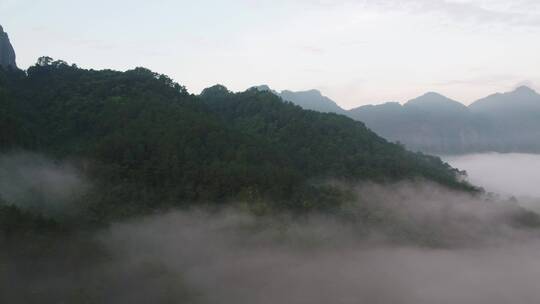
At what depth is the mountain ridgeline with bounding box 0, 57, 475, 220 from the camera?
93.1ft

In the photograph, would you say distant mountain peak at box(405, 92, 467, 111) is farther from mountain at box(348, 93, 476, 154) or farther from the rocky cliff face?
the rocky cliff face

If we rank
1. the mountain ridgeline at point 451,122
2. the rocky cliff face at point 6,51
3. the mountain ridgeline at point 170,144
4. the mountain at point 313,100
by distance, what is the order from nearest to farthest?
the mountain ridgeline at point 170,144 < the rocky cliff face at point 6,51 < the mountain at point 313,100 < the mountain ridgeline at point 451,122

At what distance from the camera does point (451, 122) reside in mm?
154875

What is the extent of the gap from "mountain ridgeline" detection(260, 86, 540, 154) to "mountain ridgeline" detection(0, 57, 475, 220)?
8884cm

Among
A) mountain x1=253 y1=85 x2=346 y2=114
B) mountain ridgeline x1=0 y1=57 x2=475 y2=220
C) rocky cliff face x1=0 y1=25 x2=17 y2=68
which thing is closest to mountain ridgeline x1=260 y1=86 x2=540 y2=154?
mountain x1=253 y1=85 x2=346 y2=114

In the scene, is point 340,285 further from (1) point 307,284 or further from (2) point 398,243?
(2) point 398,243

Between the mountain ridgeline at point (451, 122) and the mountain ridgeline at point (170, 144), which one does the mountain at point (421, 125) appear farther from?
the mountain ridgeline at point (170, 144)

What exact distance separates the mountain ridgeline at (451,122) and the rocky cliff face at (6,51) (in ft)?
290

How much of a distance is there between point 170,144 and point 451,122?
138137mm

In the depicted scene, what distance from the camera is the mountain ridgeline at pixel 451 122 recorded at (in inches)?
5669

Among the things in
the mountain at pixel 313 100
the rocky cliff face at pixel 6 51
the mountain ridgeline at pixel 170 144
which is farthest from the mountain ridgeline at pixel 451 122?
the mountain ridgeline at pixel 170 144

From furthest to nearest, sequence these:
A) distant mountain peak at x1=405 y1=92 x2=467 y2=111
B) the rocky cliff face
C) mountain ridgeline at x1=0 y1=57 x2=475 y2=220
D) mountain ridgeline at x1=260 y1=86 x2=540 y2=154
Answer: distant mountain peak at x1=405 y1=92 x2=467 y2=111 → mountain ridgeline at x1=260 y1=86 x2=540 y2=154 → the rocky cliff face → mountain ridgeline at x1=0 y1=57 x2=475 y2=220

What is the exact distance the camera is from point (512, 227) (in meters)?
52.5

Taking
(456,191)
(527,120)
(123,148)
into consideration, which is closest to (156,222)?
(123,148)
